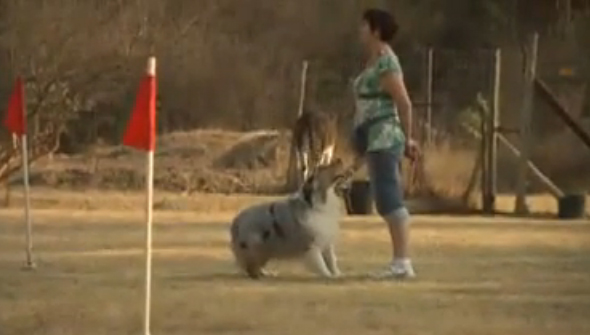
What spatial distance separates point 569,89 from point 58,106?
10.8m

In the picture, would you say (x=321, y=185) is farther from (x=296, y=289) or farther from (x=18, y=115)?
(x=18, y=115)

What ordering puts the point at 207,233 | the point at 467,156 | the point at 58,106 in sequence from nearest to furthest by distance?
the point at 207,233, the point at 58,106, the point at 467,156

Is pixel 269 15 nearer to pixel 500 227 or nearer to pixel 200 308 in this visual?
pixel 500 227

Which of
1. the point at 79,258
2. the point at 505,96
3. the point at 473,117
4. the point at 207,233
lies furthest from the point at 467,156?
the point at 79,258

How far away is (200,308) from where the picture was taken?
1188 centimetres

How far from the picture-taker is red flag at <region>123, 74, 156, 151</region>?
965cm

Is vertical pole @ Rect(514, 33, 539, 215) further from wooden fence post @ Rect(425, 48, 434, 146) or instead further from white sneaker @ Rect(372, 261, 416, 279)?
white sneaker @ Rect(372, 261, 416, 279)

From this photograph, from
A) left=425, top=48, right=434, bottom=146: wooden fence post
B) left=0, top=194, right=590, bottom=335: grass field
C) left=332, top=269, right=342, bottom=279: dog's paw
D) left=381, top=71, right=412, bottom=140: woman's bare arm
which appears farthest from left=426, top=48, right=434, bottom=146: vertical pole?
left=381, top=71, right=412, bottom=140: woman's bare arm

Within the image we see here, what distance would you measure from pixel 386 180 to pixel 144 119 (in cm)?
431

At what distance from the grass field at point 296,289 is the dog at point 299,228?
0.64 ft

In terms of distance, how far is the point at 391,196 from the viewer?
13.8m

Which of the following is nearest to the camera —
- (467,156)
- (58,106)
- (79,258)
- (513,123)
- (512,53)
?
(79,258)

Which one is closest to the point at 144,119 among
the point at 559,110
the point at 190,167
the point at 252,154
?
the point at 559,110

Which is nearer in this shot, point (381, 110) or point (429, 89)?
point (381, 110)
